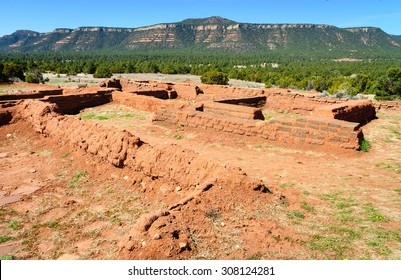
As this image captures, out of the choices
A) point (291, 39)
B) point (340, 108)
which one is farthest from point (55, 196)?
point (291, 39)

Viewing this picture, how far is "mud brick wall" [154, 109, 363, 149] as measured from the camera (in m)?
10.8

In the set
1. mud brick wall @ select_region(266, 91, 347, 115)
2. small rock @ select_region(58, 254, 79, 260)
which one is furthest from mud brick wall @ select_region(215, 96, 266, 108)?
small rock @ select_region(58, 254, 79, 260)

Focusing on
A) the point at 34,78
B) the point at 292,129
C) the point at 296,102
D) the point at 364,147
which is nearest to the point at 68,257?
the point at 292,129

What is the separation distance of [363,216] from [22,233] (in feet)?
20.4

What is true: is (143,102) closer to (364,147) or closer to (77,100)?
(77,100)

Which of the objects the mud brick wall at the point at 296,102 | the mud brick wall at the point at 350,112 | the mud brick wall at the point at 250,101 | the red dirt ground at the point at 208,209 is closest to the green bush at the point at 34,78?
the mud brick wall at the point at 250,101

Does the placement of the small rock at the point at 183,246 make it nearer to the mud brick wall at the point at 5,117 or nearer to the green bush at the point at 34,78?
the mud brick wall at the point at 5,117

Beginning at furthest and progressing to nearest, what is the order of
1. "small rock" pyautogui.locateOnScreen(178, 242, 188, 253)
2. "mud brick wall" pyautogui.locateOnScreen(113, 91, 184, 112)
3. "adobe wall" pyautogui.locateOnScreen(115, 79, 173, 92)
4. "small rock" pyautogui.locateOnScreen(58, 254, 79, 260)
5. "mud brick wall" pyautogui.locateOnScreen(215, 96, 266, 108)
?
"adobe wall" pyautogui.locateOnScreen(115, 79, 173, 92), "mud brick wall" pyautogui.locateOnScreen(215, 96, 266, 108), "mud brick wall" pyautogui.locateOnScreen(113, 91, 184, 112), "small rock" pyautogui.locateOnScreen(58, 254, 79, 260), "small rock" pyautogui.locateOnScreen(178, 242, 188, 253)

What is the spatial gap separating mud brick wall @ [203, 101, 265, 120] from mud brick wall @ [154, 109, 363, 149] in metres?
1.57

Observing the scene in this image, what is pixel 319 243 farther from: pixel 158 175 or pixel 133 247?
pixel 158 175

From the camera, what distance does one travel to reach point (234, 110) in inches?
571

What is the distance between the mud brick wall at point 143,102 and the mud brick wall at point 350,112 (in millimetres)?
6420

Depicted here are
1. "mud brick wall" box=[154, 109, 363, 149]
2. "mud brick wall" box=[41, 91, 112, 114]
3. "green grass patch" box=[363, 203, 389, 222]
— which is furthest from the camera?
"mud brick wall" box=[41, 91, 112, 114]

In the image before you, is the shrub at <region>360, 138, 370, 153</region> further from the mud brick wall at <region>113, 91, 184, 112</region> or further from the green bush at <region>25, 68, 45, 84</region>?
the green bush at <region>25, 68, 45, 84</region>
